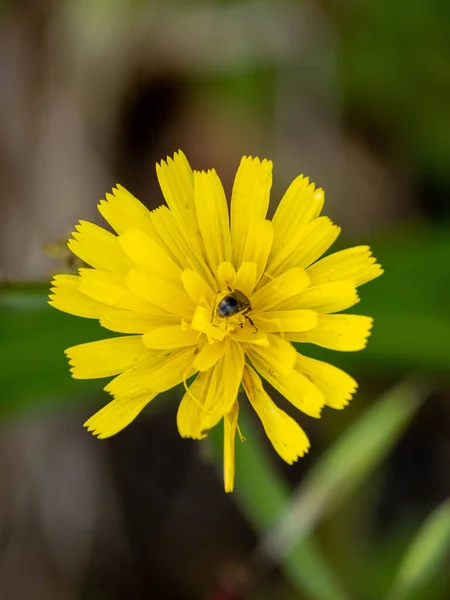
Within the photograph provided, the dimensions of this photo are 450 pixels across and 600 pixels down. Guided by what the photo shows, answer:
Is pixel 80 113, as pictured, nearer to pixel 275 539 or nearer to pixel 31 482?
pixel 31 482

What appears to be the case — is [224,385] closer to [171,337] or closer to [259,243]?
[171,337]

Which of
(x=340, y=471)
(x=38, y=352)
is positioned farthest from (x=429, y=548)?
(x=38, y=352)

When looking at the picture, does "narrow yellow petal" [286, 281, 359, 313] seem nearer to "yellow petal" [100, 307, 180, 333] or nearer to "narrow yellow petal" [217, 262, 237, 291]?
"narrow yellow petal" [217, 262, 237, 291]

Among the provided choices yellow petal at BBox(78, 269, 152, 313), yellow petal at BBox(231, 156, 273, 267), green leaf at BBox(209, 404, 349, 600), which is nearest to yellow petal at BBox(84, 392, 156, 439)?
yellow petal at BBox(78, 269, 152, 313)

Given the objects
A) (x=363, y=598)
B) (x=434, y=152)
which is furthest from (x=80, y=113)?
(x=363, y=598)

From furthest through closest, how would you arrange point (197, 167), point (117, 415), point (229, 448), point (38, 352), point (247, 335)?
point (197, 167), point (38, 352), point (247, 335), point (117, 415), point (229, 448)

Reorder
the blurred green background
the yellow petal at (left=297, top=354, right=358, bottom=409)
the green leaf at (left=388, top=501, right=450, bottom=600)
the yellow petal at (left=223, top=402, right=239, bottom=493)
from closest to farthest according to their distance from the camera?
the yellow petal at (left=223, top=402, right=239, bottom=493), the yellow petal at (left=297, top=354, right=358, bottom=409), the green leaf at (left=388, top=501, right=450, bottom=600), the blurred green background

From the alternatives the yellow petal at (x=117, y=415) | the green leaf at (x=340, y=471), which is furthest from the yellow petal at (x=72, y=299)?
the green leaf at (x=340, y=471)
